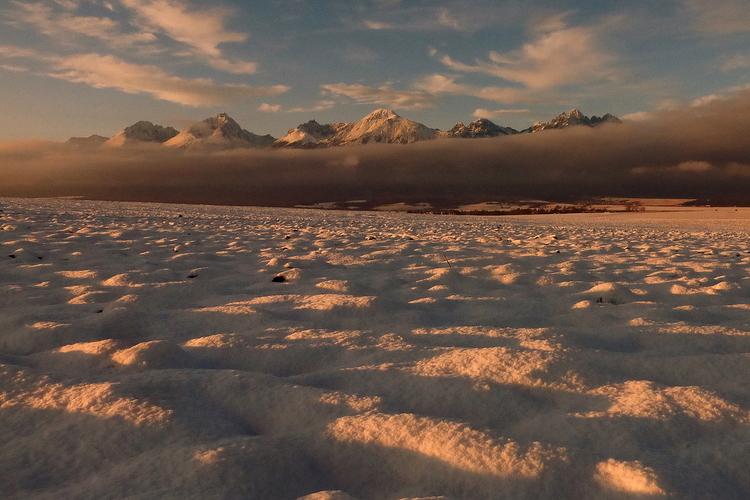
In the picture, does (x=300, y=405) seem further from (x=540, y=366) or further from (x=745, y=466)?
(x=745, y=466)

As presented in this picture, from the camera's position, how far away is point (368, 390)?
2066mm

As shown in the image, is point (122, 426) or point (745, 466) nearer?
point (745, 466)

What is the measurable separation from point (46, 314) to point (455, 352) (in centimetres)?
254

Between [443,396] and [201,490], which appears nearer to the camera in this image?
[201,490]

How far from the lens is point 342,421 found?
173 centimetres

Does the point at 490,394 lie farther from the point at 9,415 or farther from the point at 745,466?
the point at 9,415

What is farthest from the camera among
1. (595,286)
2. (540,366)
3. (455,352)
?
(595,286)

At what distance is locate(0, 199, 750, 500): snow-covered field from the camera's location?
145 centimetres

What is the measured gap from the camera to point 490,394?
1.98 metres

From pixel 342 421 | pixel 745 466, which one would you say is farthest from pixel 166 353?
pixel 745 466

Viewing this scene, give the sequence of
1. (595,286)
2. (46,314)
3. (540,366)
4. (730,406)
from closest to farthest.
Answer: (730,406), (540,366), (46,314), (595,286)

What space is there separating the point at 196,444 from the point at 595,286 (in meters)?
3.59

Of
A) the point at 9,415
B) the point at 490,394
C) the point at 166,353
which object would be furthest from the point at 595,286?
the point at 9,415

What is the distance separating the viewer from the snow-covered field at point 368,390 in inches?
56.9
